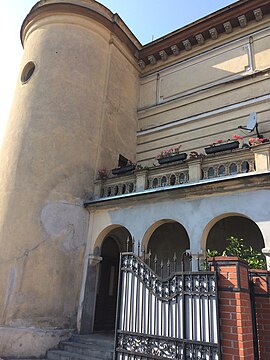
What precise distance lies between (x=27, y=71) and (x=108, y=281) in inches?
349

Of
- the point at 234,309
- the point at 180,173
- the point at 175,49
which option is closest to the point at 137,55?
the point at 175,49

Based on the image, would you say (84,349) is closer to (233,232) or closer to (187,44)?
(233,232)

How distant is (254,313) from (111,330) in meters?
7.55

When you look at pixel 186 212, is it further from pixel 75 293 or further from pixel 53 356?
pixel 53 356

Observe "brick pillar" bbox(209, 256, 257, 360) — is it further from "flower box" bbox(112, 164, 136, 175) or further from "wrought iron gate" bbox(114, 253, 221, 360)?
"flower box" bbox(112, 164, 136, 175)

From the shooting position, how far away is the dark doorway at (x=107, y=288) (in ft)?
34.9

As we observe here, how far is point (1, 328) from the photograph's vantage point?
27.5 ft

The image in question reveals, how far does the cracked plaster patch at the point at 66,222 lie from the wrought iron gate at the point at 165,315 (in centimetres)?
507

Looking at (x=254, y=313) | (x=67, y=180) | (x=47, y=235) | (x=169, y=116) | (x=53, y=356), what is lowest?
(x=53, y=356)

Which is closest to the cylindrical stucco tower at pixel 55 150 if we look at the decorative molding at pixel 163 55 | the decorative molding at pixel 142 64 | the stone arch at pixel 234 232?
the decorative molding at pixel 142 64

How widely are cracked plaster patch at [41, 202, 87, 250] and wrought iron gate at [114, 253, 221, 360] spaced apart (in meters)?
5.07

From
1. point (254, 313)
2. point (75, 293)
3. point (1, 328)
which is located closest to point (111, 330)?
point (75, 293)

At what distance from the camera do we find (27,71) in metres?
12.4

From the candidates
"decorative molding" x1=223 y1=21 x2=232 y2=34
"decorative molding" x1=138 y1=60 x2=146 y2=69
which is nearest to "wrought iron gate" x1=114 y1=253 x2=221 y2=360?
"decorative molding" x1=223 y1=21 x2=232 y2=34
